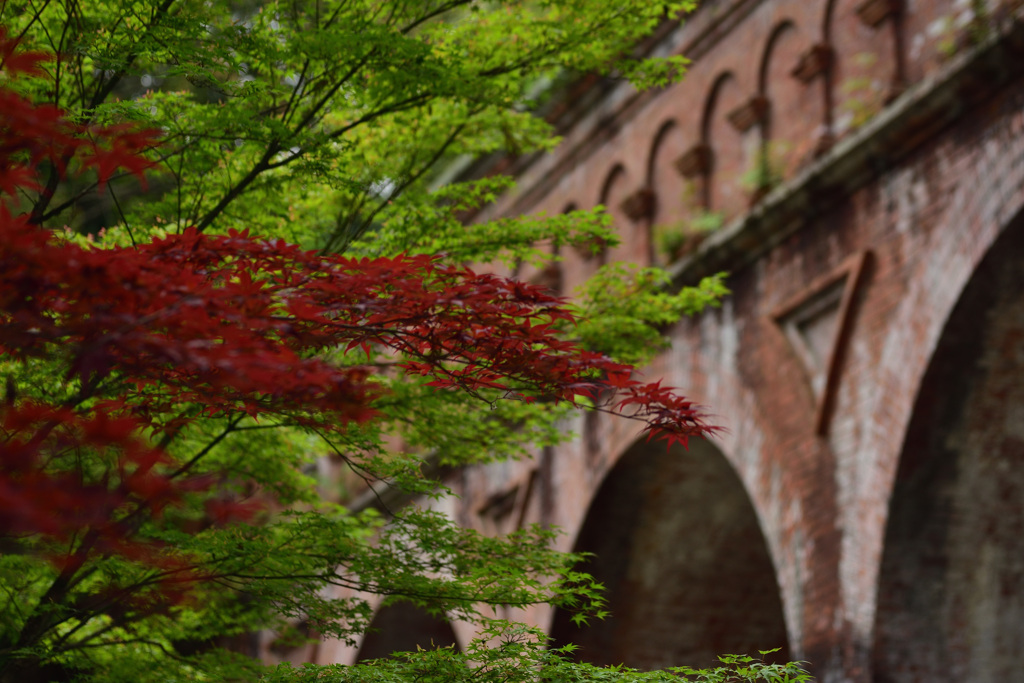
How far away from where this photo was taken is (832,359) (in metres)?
6.82

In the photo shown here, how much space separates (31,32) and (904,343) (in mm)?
4792

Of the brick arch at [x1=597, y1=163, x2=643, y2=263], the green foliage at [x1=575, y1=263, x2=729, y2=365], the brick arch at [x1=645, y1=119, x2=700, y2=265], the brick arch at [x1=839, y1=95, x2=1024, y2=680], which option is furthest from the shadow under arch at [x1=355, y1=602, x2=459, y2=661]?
the green foliage at [x1=575, y1=263, x2=729, y2=365]

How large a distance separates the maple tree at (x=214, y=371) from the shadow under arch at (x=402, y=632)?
7.38m

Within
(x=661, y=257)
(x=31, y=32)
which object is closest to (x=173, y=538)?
(x=31, y=32)

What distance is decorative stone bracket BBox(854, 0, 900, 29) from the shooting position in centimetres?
712

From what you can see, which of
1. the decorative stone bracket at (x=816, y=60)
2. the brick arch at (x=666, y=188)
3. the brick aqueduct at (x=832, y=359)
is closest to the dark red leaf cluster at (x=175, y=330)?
the brick aqueduct at (x=832, y=359)

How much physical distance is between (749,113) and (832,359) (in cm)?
239

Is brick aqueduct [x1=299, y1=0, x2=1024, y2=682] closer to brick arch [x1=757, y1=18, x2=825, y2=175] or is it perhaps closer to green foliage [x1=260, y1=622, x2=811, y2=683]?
brick arch [x1=757, y1=18, x2=825, y2=175]

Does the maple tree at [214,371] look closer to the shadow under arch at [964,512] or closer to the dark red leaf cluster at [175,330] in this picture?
the dark red leaf cluster at [175,330]

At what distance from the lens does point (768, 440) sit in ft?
24.0

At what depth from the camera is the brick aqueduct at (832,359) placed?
20.1 feet

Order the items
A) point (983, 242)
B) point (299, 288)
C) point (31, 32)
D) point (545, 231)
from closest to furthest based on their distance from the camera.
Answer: point (299, 288) < point (31, 32) < point (545, 231) < point (983, 242)

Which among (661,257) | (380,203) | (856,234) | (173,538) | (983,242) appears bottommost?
(173,538)

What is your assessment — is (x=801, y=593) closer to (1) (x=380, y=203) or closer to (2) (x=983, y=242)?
(2) (x=983, y=242)
